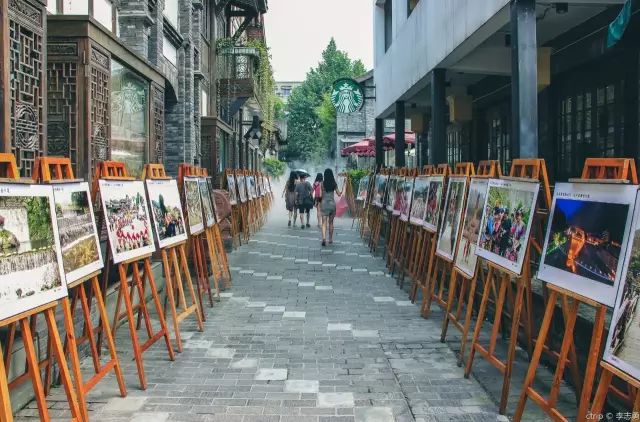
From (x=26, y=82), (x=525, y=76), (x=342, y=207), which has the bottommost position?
(x=342, y=207)

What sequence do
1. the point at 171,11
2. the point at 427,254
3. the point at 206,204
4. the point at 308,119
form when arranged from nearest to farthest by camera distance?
the point at 206,204 < the point at 427,254 < the point at 171,11 < the point at 308,119

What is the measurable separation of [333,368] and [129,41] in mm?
6830

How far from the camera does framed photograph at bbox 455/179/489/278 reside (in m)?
5.36

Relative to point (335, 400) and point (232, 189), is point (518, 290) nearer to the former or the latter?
point (335, 400)

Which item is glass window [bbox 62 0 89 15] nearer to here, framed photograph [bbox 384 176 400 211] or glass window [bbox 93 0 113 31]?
glass window [bbox 93 0 113 31]

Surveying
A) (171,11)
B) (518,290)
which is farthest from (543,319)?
(171,11)

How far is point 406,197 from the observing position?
9.45 meters

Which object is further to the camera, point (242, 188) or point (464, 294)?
point (242, 188)

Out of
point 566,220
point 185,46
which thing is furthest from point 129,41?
point 566,220

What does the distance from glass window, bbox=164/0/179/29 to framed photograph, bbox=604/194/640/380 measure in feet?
35.4

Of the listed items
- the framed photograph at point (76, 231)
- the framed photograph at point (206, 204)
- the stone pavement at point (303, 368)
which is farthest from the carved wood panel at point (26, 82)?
the framed photograph at point (206, 204)

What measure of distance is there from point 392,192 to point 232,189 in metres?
4.20

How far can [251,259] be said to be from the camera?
11.8 metres

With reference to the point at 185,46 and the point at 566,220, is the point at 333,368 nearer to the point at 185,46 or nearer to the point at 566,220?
the point at 566,220
